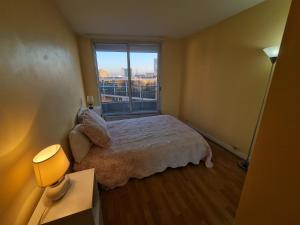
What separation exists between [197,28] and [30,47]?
3.04 metres

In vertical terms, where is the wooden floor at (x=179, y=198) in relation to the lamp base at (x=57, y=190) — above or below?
below

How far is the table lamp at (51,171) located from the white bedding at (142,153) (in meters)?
0.71

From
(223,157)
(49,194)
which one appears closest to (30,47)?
(49,194)

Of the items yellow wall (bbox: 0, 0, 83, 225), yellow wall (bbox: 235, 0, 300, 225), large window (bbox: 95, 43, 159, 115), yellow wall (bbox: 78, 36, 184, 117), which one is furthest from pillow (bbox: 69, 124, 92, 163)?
large window (bbox: 95, 43, 159, 115)

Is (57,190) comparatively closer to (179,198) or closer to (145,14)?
(179,198)

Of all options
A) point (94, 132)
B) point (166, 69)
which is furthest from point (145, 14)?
point (94, 132)

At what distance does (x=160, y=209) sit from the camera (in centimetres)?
→ 157

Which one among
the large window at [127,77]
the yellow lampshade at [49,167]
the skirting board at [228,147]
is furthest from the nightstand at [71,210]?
the large window at [127,77]

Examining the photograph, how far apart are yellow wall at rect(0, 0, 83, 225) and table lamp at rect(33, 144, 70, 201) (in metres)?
0.11

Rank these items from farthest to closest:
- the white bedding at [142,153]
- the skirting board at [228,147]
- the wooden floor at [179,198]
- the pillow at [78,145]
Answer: the skirting board at [228,147], the white bedding at [142,153], the pillow at [78,145], the wooden floor at [179,198]

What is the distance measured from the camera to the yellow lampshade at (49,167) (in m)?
0.83

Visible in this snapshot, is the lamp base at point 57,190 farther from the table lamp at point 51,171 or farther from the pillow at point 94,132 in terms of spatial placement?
the pillow at point 94,132

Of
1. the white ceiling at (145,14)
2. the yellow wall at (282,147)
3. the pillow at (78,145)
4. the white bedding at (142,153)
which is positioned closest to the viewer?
the yellow wall at (282,147)

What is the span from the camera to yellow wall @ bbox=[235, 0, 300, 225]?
49 centimetres
